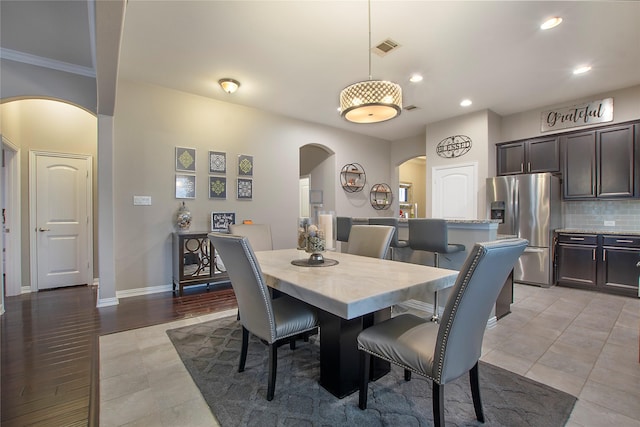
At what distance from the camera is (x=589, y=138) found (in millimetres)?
4227

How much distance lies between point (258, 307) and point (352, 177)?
4.84 metres

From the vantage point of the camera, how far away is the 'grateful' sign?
418 cm

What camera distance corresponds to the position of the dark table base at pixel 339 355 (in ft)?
5.56

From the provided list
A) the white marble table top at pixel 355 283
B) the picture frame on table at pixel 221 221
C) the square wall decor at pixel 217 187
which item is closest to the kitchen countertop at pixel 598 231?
the white marble table top at pixel 355 283

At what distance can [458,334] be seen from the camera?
1242mm

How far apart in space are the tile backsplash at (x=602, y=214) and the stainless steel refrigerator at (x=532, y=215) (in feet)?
0.75

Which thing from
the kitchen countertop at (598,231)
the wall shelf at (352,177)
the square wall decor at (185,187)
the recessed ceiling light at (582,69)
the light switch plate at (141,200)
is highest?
the recessed ceiling light at (582,69)

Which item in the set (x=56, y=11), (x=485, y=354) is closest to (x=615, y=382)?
(x=485, y=354)

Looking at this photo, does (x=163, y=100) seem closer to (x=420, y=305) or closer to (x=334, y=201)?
(x=334, y=201)

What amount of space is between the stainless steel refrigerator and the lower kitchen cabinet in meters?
0.20

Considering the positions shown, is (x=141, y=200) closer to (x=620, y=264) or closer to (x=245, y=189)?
(x=245, y=189)

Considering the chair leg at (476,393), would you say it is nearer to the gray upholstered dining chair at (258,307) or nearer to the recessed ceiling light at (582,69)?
the gray upholstered dining chair at (258,307)

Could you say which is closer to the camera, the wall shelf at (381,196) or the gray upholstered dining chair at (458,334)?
the gray upholstered dining chair at (458,334)

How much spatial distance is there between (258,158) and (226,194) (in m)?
0.80
